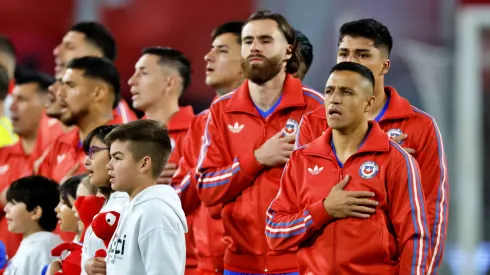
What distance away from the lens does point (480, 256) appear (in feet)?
34.8

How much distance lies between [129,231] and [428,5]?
6.62 meters

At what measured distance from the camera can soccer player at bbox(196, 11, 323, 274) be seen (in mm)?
5398

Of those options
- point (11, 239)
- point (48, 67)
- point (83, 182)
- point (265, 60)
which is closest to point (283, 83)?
point (265, 60)

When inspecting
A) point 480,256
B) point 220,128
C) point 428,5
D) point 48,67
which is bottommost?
point 480,256

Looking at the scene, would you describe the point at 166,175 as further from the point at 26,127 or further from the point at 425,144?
the point at 26,127

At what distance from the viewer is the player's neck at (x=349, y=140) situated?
4.70 meters

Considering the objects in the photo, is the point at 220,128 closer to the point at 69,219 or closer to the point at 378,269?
the point at 69,219

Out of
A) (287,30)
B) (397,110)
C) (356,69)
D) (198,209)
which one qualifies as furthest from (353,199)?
(198,209)

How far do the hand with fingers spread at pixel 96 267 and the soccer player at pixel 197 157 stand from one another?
1.02 meters

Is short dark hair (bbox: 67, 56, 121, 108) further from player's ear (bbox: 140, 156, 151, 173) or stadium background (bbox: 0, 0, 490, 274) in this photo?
stadium background (bbox: 0, 0, 490, 274)

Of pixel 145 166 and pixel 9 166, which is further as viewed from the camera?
pixel 9 166

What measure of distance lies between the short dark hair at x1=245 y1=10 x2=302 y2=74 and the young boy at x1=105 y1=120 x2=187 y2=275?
1065mm

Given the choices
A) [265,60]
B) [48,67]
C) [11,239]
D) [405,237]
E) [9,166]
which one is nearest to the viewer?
[405,237]

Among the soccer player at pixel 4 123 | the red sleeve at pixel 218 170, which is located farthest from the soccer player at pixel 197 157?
the soccer player at pixel 4 123
